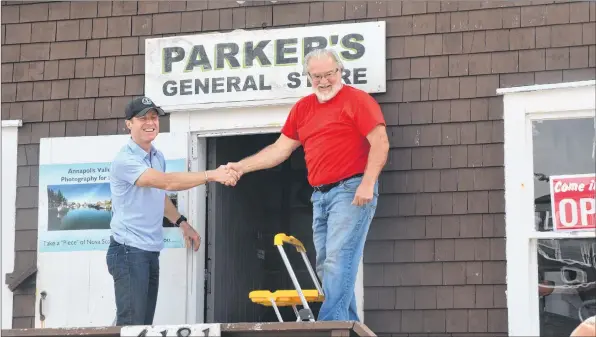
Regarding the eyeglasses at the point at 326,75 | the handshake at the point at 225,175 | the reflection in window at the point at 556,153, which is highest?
the eyeglasses at the point at 326,75

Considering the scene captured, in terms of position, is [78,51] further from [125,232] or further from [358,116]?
[358,116]

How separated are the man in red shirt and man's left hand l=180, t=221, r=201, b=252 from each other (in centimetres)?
116

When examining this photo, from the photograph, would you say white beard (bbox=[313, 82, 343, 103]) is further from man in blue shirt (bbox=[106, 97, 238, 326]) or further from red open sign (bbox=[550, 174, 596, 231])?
red open sign (bbox=[550, 174, 596, 231])

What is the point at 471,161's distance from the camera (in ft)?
21.3

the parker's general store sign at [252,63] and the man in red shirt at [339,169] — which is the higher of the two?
the parker's general store sign at [252,63]

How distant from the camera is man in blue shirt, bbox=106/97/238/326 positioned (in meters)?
6.01

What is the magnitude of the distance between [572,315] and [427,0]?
2.24m

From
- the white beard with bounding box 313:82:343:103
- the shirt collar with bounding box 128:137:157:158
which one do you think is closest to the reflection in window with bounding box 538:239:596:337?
the white beard with bounding box 313:82:343:103

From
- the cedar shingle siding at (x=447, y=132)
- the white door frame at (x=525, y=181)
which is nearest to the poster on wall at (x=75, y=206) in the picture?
the cedar shingle siding at (x=447, y=132)

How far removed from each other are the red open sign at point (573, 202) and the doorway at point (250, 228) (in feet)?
7.81

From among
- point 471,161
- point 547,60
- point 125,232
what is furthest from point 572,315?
point 125,232

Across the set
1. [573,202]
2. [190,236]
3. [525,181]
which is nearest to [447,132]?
[525,181]

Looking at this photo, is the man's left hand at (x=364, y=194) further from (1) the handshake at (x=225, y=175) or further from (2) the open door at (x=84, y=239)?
(2) the open door at (x=84, y=239)

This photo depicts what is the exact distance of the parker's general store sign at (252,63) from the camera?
6691 mm
